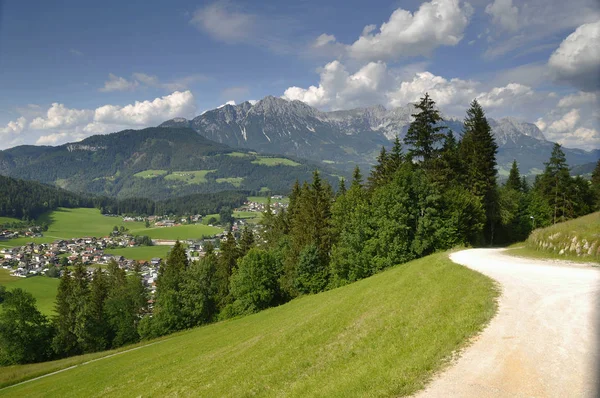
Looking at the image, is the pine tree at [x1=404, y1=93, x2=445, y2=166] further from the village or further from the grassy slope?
the village

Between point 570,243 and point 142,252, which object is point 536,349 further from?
point 142,252

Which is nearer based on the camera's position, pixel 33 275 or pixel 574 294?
pixel 574 294

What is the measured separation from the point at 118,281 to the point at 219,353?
191 ft

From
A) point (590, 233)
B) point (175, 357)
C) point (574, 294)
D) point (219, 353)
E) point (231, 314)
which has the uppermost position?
point (590, 233)

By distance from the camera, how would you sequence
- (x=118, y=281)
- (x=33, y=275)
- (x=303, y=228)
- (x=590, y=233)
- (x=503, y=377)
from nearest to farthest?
(x=503, y=377) < (x=590, y=233) < (x=303, y=228) < (x=118, y=281) < (x=33, y=275)

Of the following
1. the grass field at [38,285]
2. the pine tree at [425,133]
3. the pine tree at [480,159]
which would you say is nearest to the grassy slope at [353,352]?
the pine tree at [425,133]

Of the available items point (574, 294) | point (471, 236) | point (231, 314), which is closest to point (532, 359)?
point (574, 294)

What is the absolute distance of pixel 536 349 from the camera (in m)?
9.97

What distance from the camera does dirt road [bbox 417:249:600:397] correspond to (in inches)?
324

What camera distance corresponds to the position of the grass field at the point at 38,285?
3703 inches

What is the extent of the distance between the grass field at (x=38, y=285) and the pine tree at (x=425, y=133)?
97.9 m

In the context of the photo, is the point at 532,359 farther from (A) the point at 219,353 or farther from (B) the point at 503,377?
(A) the point at 219,353

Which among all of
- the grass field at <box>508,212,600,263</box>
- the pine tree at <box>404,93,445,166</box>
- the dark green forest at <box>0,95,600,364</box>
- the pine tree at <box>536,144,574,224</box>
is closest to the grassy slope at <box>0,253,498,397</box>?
the grass field at <box>508,212,600,263</box>

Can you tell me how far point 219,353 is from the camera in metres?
24.5
